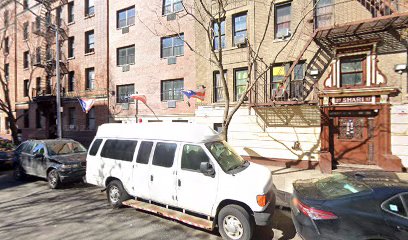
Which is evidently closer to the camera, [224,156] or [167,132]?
[224,156]

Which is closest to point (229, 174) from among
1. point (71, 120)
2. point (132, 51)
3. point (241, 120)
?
point (241, 120)

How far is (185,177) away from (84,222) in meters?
2.88

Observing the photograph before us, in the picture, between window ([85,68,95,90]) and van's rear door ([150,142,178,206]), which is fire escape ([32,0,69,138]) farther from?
van's rear door ([150,142,178,206])

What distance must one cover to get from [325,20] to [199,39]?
6.96 m

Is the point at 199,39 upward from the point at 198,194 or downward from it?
upward

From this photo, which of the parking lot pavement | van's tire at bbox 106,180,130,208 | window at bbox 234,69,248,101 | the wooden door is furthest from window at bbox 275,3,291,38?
van's tire at bbox 106,180,130,208

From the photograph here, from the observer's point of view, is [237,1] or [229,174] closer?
[229,174]

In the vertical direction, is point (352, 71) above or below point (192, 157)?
above

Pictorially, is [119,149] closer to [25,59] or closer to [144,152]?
[144,152]

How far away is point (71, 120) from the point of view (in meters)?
22.5

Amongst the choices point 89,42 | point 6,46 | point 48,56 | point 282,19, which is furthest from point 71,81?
point 282,19

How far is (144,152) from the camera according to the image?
6.75 metres

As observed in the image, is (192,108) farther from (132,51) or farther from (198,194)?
(198,194)

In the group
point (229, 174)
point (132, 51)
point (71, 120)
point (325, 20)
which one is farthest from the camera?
point (71, 120)
